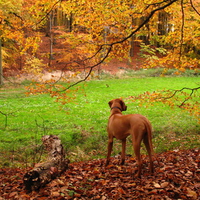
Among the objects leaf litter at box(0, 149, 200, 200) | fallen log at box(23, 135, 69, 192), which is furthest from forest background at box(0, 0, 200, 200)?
fallen log at box(23, 135, 69, 192)

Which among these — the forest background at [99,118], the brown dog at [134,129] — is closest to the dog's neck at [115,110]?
the brown dog at [134,129]

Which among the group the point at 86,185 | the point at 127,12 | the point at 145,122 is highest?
the point at 127,12

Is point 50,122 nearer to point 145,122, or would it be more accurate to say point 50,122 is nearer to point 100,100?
point 100,100

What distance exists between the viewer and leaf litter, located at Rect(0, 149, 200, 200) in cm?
381

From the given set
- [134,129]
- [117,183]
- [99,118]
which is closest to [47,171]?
[117,183]

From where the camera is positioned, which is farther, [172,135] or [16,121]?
[16,121]

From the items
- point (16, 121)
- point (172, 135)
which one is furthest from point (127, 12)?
point (16, 121)

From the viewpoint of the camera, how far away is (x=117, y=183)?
4.33 meters

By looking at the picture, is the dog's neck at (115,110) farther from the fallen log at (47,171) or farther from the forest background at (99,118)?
the fallen log at (47,171)

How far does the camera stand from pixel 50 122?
11.2m

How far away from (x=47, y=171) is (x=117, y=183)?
1447 mm

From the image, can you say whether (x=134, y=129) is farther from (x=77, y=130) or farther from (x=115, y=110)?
(x=77, y=130)

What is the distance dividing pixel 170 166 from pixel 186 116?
800 cm

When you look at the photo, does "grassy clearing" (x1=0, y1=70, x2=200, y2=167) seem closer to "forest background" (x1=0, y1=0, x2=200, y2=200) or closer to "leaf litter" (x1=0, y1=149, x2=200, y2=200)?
"forest background" (x1=0, y1=0, x2=200, y2=200)
